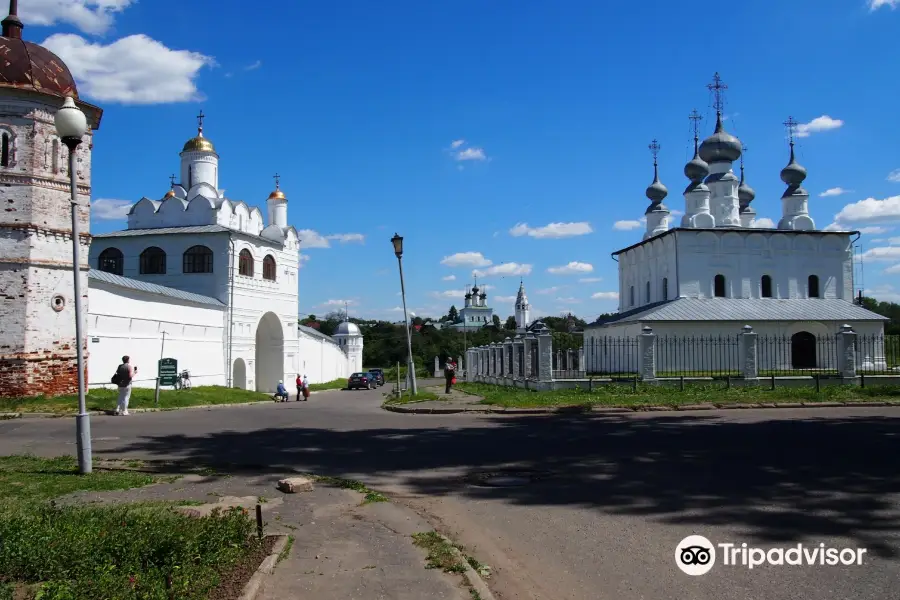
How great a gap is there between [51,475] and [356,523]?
4.33 metres

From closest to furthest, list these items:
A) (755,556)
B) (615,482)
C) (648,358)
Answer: (755,556) < (615,482) < (648,358)

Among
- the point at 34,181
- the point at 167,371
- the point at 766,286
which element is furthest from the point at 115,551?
the point at 766,286

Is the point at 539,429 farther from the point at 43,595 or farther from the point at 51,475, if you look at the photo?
the point at 43,595

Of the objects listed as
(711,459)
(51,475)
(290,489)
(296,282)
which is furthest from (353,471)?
(296,282)

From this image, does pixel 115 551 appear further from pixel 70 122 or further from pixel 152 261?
pixel 152 261

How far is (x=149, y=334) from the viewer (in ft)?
101

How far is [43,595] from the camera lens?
13.6 ft

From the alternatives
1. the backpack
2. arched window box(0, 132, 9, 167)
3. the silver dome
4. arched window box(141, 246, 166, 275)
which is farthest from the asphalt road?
the silver dome

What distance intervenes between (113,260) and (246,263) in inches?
280

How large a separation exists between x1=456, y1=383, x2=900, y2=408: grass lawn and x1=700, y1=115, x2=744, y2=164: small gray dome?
1017 inches

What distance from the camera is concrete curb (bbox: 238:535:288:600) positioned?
445 cm

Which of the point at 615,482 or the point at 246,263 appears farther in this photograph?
the point at 246,263

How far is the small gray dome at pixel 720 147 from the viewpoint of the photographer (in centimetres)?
4484

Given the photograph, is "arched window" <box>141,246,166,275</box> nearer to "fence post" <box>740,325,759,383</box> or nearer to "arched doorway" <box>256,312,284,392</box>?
"arched doorway" <box>256,312,284,392</box>
